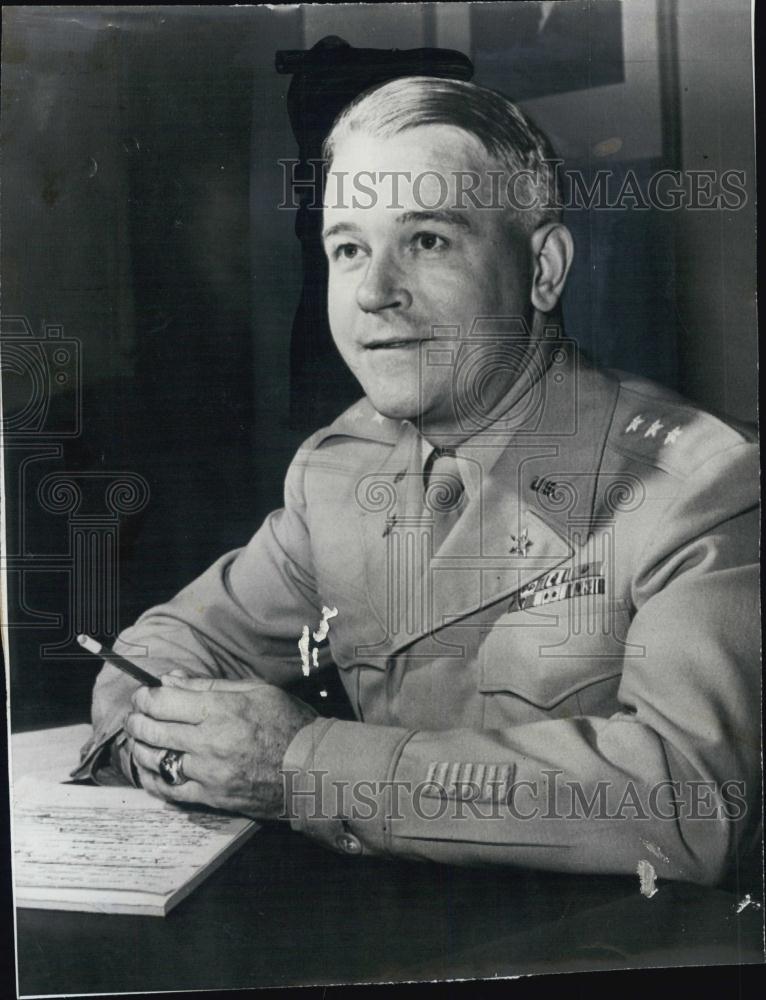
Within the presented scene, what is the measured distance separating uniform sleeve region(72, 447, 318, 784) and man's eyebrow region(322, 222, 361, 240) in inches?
18.0

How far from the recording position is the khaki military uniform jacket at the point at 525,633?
6.64 feet

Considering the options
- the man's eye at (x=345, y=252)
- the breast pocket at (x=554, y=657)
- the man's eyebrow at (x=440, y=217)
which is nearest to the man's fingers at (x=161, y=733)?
the breast pocket at (x=554, y=657)

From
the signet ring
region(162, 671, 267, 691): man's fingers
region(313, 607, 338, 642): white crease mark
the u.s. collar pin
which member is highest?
the u.s. collar pin

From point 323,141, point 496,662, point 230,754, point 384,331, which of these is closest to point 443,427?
point 384,331

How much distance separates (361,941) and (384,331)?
4.25ft

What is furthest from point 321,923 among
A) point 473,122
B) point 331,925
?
point 473,122

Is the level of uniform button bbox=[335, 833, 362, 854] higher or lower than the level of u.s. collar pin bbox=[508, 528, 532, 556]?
lower

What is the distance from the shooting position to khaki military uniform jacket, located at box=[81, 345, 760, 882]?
2.02 metres

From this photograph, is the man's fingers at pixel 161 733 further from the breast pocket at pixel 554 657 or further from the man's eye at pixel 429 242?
the man's eye at pixel 429 242

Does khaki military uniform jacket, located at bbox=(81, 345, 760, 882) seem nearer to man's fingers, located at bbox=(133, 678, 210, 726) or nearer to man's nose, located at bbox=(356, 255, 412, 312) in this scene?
man's fingers, located at bbox=(133, 678, 210, 726)

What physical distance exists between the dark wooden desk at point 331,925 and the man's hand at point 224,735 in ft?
0.39

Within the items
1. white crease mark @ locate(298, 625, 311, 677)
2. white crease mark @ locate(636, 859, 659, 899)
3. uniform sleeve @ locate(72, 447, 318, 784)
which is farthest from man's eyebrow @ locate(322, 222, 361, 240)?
white crease mark @ locate(636, 859, 659, 899)

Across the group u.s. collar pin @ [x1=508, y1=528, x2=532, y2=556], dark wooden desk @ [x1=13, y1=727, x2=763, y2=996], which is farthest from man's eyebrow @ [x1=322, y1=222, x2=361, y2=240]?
dark wooden desk @ [x1=13, y1=727, x2=763, y2=996]

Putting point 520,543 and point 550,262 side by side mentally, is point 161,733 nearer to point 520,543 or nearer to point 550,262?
point 520,543
